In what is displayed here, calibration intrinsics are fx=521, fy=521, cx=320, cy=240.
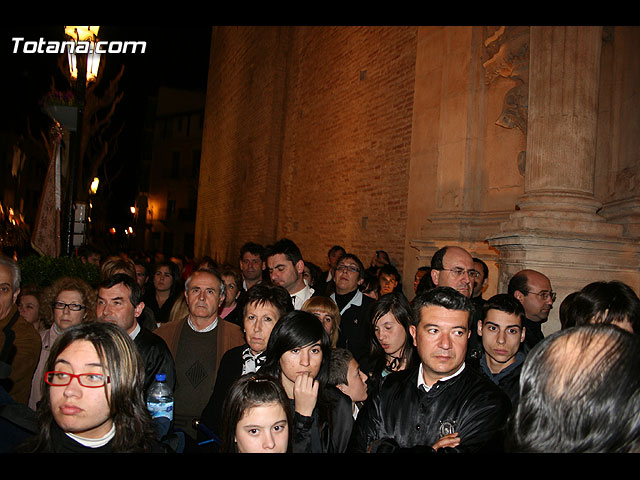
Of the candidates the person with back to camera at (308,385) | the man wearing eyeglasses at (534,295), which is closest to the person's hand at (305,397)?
the person with back to camera at (308,385)

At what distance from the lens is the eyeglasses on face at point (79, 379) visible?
1949 millimetres

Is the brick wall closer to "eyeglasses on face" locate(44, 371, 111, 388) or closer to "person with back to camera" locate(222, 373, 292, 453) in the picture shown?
"person with back to camera" locate(222, 373, 292, 453)

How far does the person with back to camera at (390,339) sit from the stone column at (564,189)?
2.67m

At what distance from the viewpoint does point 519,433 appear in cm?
141

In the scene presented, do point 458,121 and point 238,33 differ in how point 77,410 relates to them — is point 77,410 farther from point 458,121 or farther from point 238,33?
point 238,33

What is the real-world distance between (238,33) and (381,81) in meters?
14.6

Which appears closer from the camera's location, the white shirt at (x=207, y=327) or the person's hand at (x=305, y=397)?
the person's hand at (x=305, y=397)

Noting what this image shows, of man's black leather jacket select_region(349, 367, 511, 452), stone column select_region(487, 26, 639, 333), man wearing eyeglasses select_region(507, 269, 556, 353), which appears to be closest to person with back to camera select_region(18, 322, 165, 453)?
man's black leather jacket select_region(349, 367, 511, 452)

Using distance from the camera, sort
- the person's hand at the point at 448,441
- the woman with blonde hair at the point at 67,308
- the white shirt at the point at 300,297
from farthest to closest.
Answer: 1. the white shirt at the point at 300,297
2. the woman with blonde hair at the point at 67,308
3. the person's hand at the point at 448,441

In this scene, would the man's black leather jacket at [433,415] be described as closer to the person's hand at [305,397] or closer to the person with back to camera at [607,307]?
the person's hand at [305,397]

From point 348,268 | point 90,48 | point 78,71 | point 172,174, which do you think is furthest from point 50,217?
point 172,174

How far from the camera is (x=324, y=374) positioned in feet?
10.2

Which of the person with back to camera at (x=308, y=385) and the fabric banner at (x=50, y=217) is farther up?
the fabric banner at (x=50, y=217)

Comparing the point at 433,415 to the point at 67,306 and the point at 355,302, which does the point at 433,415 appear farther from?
the point at 355,302
